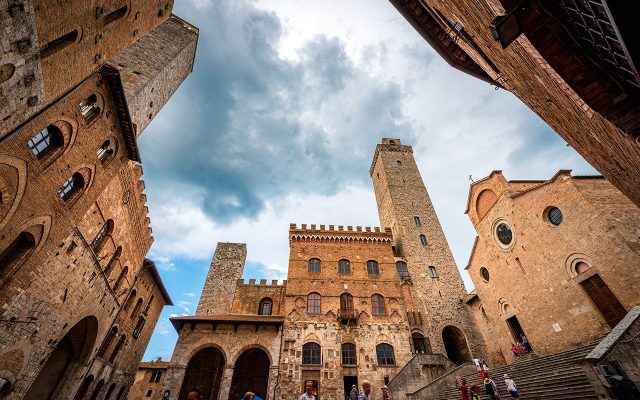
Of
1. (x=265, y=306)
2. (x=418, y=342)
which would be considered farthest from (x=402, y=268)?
(x=265, y=306)

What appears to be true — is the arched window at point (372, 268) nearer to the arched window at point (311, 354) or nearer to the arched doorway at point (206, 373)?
the arched window at point (311, 354)

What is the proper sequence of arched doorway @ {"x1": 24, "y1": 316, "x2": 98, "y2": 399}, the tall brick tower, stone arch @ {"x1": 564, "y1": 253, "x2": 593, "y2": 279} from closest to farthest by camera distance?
arched doorway @ {"x1": 24, "y1": 316, "x2": 98, "y2": 399}, stone arch @ {"x1": 564, "y1": 253, "x2": 593, "y2": 279}, the tall brick tower

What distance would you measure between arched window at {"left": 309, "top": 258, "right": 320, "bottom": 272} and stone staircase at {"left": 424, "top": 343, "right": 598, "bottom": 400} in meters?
11.3

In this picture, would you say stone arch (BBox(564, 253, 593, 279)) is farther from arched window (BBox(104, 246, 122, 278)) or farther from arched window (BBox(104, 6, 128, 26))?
arched window (BBox(104, 246, 122, 278))

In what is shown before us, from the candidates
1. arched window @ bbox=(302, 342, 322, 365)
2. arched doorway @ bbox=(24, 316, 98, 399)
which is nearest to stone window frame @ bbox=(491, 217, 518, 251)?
arched window @ bbox=(302, 342, 322, 365)

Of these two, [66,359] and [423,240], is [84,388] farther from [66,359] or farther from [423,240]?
[423,240]

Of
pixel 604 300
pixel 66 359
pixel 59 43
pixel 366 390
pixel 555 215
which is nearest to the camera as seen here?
pixel 366 390

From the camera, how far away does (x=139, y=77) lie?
1430 cm

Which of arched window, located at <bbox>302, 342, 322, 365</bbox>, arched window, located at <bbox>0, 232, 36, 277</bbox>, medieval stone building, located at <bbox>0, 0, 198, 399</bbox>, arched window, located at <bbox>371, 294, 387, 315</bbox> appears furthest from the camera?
arched window, located at <bbox>371, 294, 387, 315</bbox>

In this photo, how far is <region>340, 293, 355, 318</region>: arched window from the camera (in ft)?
61.6

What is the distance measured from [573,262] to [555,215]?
252 cm

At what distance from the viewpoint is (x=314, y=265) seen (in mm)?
21438

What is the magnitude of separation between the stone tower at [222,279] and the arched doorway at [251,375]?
13.3 ft

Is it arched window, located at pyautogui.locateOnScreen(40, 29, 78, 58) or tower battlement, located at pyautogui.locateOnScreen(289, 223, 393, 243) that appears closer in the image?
arched window, located at pyautogui.locateOnScreen(40, 29, 78, 58)
